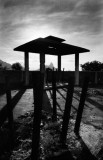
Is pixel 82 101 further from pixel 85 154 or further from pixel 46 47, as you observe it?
pixel 46 47

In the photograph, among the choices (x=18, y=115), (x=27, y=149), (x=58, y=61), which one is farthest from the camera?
(x=58, y=61)

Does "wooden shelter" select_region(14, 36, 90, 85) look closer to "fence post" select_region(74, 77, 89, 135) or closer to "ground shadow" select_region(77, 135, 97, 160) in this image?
"fence post" select_region(74, 77, 89, 135)

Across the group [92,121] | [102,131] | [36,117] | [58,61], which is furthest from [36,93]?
[58,61]

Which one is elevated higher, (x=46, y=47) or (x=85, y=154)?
(x=46, y=47)

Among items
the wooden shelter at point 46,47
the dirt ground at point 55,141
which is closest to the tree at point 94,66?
the wooden shelter at point 46,47

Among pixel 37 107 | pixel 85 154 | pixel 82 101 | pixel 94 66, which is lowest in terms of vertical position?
pixel 85 154

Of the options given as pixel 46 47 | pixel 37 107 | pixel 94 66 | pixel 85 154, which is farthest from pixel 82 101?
pixel 94 66

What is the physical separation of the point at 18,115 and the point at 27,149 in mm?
2580

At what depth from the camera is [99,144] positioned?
3879 mm

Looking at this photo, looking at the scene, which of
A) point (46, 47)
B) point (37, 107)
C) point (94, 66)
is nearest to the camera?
point (37, 107)

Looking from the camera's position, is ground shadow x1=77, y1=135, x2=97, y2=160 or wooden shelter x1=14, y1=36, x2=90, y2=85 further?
wooden shelter x1=14, y1=36, x2=90, y2=85

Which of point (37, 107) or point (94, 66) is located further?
point (94, 66)

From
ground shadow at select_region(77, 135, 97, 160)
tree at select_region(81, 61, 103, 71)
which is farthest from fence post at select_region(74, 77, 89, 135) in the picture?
tree at select_region(81, 61, 103, 71)

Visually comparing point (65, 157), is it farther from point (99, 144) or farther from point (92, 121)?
point (92, 121)
